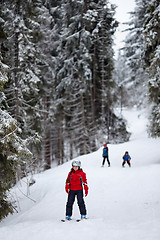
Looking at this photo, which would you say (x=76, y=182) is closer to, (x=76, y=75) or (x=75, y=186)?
(x=75, y=186)

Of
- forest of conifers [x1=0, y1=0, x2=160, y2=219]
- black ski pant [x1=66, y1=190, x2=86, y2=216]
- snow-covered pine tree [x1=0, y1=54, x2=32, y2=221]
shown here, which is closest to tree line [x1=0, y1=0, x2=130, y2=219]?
forest of conifers [x1=0, y1=0, x2=160, y2=219]

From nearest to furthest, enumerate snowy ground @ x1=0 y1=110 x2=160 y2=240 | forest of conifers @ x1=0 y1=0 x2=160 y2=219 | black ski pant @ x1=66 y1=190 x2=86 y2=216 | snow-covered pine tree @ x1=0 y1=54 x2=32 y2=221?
1. snowy ground @ x1=0 y1=110 x2=160 y2=240
2. black ski pant @ x1=66 y1=190 x2=86 y2=216
3. snow-covered pine tree @ x1=0 y1=54 x2=32 y2=221
4. forest of conifers @ x1=0 y1=0 x2=160 y2=219

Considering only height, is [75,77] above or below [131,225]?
above

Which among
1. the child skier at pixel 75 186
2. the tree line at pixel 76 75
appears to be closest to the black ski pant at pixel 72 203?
the child skier at pixel 75 186

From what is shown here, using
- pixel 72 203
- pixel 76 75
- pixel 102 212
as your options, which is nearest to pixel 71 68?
pixel 76 75

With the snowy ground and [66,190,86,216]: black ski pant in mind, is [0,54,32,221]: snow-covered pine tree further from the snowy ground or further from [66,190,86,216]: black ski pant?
[66,190,86,216]: black ski pant

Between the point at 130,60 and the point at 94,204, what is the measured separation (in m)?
17.9

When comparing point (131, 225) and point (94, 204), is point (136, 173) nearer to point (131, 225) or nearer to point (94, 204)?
point (94, 204)

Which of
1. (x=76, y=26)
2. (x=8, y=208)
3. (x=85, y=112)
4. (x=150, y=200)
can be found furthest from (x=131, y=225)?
(x=76, y=26)

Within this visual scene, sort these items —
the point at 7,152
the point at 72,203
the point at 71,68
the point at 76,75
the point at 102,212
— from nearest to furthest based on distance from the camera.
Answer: the point at 72,203, the point at 7,152, the point at 102,212, the point at 71,68, the point at 76,75

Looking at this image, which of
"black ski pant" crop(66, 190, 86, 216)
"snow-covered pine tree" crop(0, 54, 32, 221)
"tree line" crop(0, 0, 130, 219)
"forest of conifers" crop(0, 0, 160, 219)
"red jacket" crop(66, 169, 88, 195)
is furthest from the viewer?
"tree line" crop(0, 0, 130, 219)

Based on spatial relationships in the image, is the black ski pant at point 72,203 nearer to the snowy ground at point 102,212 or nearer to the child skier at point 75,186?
the child skier at point 75,186

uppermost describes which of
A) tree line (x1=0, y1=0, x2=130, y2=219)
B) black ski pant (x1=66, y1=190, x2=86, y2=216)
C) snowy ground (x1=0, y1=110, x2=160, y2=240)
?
tree line (x1=0, y1=0, x2=130, y2=219)

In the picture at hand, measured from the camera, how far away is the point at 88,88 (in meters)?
19.8
